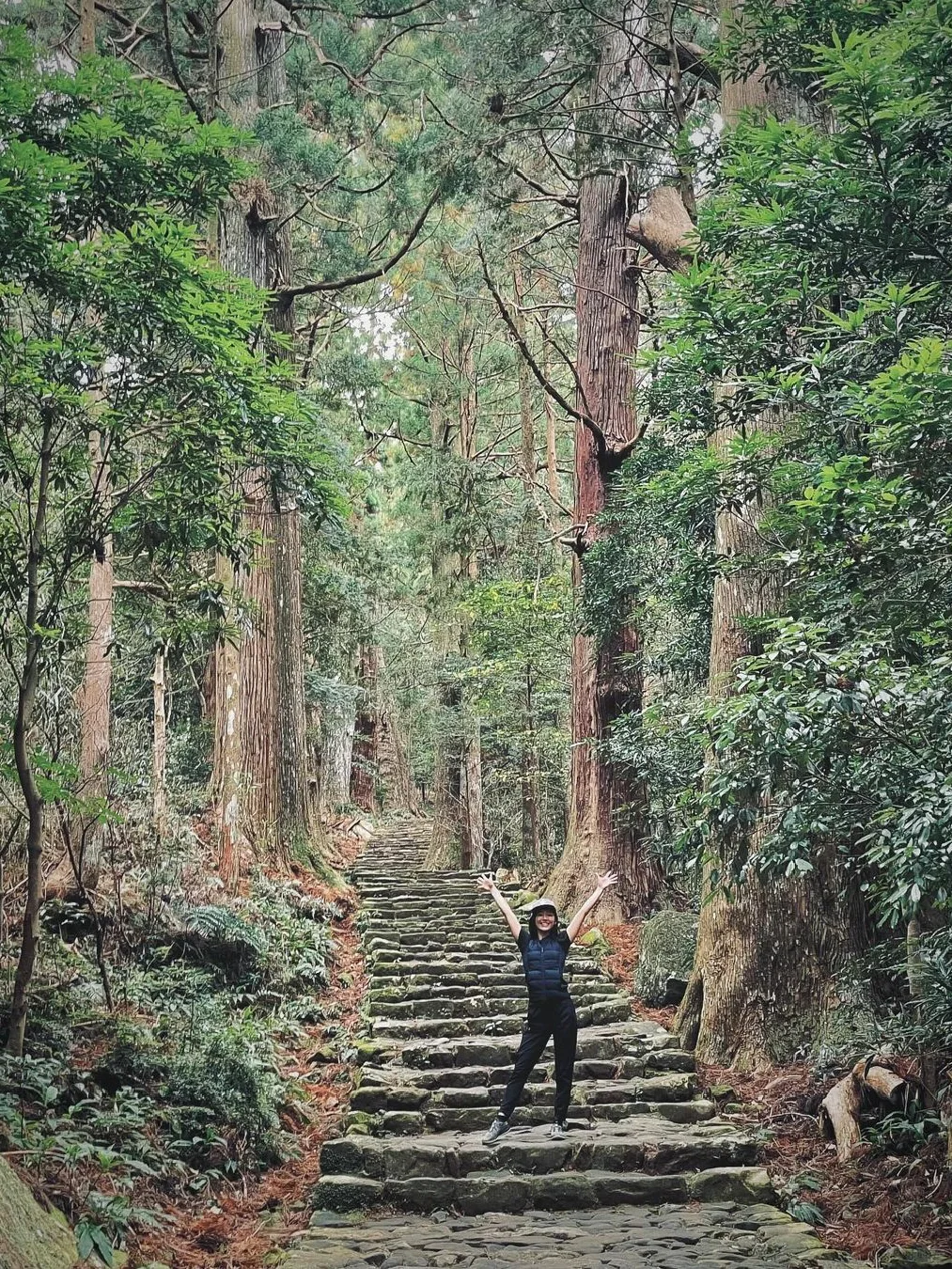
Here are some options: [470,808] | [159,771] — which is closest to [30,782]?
[159,771]

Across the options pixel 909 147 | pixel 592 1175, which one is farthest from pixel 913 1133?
pixel 909 147

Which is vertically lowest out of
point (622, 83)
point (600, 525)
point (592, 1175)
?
point (592, 1175)

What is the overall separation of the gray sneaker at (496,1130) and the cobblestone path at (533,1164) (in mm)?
87

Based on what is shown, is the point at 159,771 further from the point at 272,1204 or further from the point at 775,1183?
the point at 775,1183

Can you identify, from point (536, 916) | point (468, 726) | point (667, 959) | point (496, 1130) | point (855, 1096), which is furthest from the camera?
point (468, 726)

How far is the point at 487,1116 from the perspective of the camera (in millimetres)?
6758

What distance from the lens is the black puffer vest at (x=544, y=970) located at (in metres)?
6.27

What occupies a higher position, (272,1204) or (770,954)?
(770,954)

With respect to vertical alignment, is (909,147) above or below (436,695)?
above

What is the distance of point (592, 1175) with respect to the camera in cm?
580

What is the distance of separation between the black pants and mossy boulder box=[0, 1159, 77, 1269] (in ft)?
9.11

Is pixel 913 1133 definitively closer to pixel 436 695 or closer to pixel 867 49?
pixel 867 49

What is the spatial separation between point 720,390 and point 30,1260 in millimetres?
6799

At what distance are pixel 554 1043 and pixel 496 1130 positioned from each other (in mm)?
631
